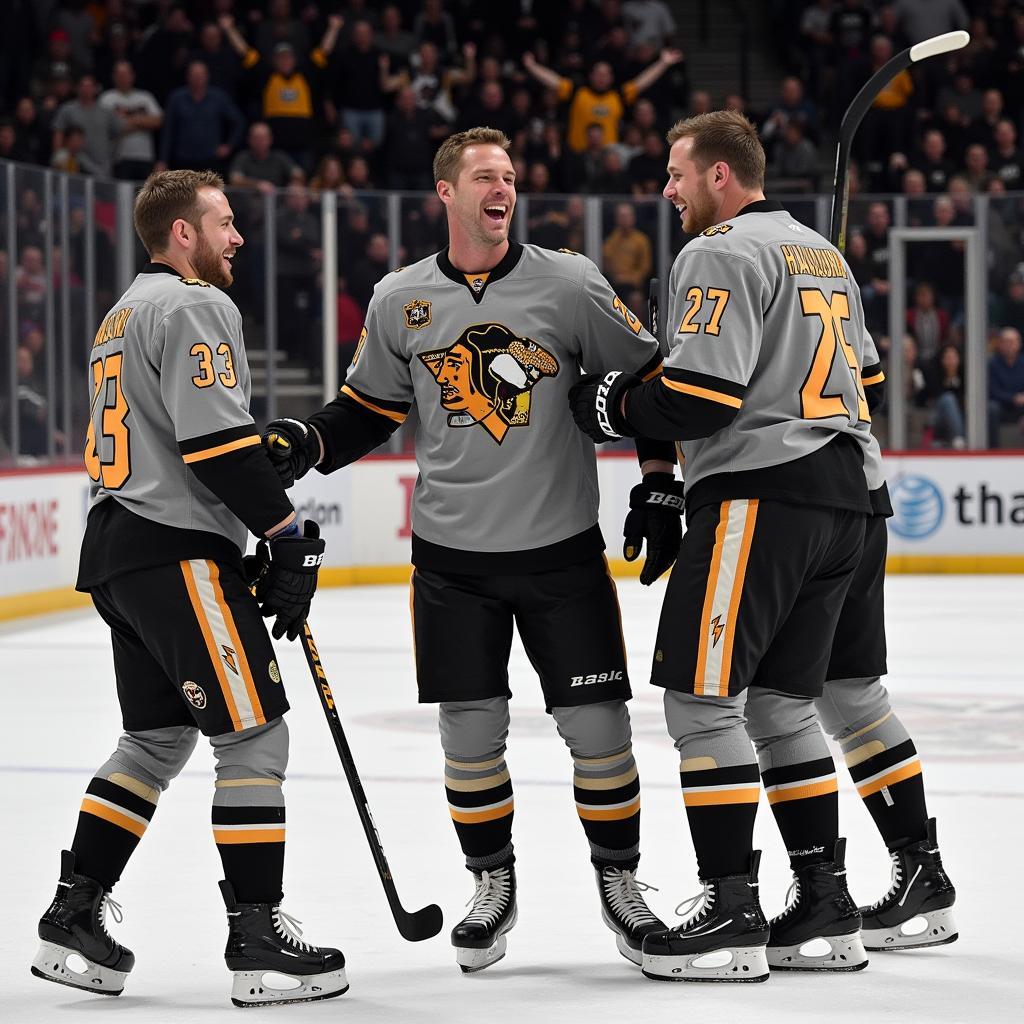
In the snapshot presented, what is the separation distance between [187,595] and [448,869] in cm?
112

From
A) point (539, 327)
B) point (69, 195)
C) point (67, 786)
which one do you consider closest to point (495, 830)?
point (539, 327)

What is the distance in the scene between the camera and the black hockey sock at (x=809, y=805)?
124 inches

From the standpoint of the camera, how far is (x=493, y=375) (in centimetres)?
327

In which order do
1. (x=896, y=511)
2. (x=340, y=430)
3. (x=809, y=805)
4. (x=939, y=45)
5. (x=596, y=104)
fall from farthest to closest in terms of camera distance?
(x=596, y=104), (x=896, y=511), (x=939, y=45), (x=340, y=430), (x=809, y=805)

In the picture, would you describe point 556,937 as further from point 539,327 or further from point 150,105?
point 150,105

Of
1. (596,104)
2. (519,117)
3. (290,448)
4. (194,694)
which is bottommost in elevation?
(194,694)

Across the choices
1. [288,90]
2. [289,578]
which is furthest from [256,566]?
[288,90]

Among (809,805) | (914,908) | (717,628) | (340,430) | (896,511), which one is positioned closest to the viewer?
(717,628)

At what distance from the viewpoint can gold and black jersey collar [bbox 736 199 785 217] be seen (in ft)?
10.4

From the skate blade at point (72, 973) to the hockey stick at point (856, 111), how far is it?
6.34 ft

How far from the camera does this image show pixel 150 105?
40.7 ft

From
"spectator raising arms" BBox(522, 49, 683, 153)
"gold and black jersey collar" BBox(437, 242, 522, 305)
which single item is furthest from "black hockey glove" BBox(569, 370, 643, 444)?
"spectator raising arms" BBox(522, 49, 683, 153)

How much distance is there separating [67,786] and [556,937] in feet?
6.21

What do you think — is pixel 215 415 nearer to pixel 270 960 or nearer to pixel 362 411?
pixel 362 411
